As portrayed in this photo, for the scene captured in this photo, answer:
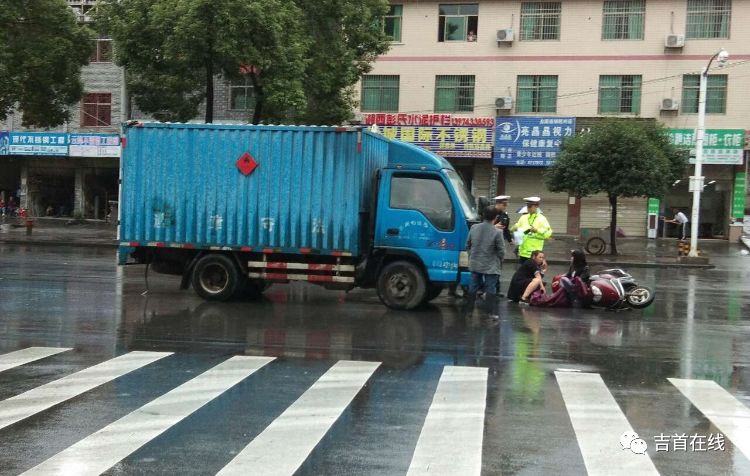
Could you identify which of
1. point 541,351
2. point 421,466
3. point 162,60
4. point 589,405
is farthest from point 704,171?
point 421,466

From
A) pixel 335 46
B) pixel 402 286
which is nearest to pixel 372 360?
pixel 402 286

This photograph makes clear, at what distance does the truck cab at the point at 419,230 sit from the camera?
39.2 feet

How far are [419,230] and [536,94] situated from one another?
24051mm

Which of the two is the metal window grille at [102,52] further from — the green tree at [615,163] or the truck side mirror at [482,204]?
the truck side mirror at [482,204]

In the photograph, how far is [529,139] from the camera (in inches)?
1316

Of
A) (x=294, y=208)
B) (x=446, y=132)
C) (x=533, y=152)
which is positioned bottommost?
(x=294, y=208)

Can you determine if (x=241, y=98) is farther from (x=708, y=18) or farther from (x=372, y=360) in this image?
(x=372, y=360)

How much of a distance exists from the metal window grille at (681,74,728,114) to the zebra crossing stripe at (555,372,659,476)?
1122 inches

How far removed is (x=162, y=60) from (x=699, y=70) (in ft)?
76.2

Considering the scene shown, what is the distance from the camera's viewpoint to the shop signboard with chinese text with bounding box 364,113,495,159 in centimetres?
3381

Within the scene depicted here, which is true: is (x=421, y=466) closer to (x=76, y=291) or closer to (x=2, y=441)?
(x=2, y=441)

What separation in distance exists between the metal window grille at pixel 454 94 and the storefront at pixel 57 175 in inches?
626

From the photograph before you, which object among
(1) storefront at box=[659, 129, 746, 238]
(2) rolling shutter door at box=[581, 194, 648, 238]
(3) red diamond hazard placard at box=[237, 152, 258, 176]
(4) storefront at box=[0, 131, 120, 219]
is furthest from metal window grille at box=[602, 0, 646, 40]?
(3) red diamond hazard placard at box=[237, 152, 258, 176]

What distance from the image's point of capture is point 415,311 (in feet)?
40.1
